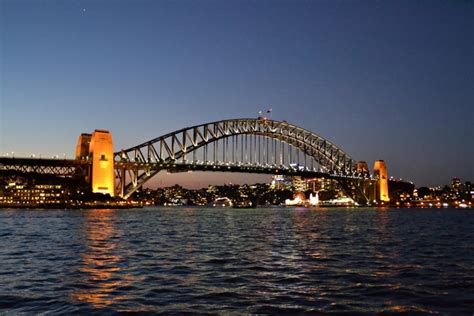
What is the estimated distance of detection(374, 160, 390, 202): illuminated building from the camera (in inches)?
5182

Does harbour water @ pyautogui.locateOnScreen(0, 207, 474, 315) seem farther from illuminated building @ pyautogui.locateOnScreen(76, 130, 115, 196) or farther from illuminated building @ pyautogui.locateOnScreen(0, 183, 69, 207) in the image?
illuminated building @ pyautogui.locateOnScreen(0, 183, 69, 207)

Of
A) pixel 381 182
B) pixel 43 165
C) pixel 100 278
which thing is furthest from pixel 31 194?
pixel 100 278

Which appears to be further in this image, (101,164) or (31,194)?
(31,194)

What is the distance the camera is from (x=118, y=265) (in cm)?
1520

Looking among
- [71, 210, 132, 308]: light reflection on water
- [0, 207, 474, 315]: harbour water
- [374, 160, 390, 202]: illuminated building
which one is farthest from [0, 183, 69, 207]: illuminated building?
[374, 160, 390, 202]: illuminated building

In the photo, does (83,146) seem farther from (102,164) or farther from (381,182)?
(381,182)

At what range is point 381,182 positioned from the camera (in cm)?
13175

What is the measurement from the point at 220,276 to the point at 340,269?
3675 millimetres

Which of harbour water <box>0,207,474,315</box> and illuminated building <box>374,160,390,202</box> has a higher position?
illuminated building <box>374,160,390,202</box>

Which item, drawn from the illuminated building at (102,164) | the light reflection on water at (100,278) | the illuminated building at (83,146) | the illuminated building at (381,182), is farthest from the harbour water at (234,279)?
the illuminated building at (381,182)

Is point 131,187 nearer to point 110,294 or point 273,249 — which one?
point 273,249

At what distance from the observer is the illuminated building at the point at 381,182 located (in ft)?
432

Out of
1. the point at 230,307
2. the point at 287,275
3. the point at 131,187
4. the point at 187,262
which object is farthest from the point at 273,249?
the point at 131,187

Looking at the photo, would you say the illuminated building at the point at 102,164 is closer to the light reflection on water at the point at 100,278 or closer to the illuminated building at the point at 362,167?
the light reflection on water at the point at 100,278
